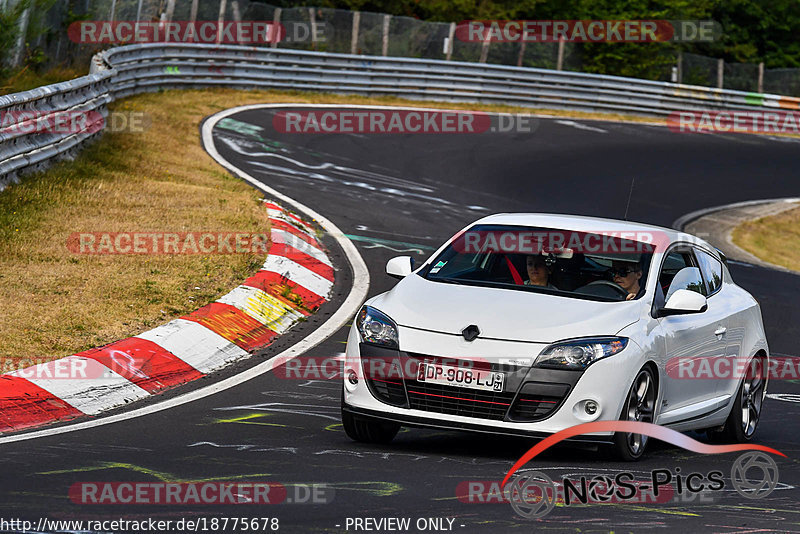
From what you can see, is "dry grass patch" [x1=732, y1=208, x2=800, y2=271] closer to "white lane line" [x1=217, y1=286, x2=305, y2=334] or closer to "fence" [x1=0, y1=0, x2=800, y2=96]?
"white lane line" [x1=217, y1=286, x2=305, y2=334]

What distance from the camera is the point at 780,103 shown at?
36688 millimetres

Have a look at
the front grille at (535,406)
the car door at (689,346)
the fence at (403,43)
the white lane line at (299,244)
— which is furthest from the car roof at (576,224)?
the fence at (403,43)

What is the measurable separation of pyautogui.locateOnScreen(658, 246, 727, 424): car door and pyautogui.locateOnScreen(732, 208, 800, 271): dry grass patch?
10.2m

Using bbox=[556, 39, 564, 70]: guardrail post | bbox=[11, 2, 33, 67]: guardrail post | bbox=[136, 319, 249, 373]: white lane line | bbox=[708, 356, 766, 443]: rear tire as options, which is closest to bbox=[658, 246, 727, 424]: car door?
bbox=[708, 356, 766, 443]: rear tire

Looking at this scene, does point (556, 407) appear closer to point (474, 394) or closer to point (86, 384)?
point (474, 394)

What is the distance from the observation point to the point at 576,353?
6.93 metres

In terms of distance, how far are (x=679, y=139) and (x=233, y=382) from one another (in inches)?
915

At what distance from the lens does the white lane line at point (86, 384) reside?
769cm

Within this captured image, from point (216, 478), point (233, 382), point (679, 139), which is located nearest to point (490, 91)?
point (679, 139)

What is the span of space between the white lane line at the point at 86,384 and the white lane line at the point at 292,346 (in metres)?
0.23

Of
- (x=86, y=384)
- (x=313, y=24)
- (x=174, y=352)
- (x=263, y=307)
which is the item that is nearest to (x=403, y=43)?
(x=313, y=24)

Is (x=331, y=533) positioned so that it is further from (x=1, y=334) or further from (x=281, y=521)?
(x=1, y=334)

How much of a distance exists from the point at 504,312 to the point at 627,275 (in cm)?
117

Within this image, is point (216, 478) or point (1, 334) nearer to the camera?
point (216, 478)
